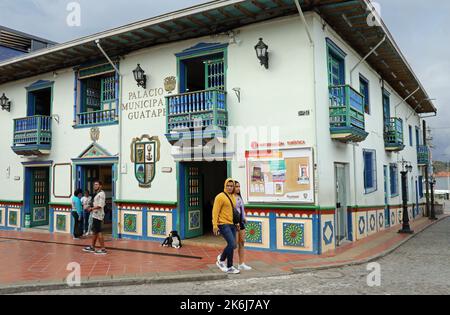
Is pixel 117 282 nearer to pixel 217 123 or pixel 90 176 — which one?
pixel 217 123

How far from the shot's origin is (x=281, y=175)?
9.45 meters

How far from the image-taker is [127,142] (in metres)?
12.0

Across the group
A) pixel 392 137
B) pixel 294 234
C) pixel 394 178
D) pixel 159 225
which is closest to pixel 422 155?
pixel 394 178

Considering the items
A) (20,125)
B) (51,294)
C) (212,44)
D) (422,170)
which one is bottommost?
(51,294)

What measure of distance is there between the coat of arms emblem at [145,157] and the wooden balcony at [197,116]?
0.98 meters

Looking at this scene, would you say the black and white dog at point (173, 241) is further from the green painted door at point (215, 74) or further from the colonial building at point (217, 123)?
the green painted door at point (215, 74)

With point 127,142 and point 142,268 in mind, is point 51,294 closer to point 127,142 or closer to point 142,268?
point 142,268

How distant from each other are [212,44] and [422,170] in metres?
19.0

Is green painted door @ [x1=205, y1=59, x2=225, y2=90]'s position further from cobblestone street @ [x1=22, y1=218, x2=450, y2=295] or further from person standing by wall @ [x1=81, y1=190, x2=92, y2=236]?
cobblestone street @ [x1=22, y1=218, x2=450, y2=295]

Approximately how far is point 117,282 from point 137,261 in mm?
1718

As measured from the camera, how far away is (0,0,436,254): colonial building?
9336 mm

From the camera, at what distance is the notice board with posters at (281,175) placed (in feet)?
29.9

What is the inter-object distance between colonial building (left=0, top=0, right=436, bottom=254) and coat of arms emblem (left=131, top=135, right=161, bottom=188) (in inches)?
1.4
